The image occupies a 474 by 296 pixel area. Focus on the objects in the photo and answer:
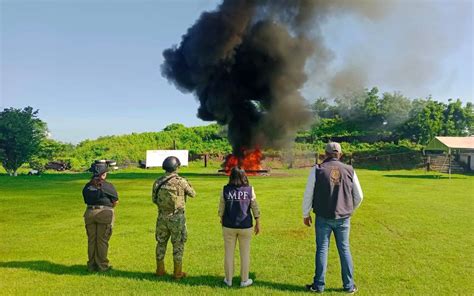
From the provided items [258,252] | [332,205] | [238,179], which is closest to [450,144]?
[258,252]

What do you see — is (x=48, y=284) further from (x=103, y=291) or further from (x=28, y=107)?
(x=28, y=107)

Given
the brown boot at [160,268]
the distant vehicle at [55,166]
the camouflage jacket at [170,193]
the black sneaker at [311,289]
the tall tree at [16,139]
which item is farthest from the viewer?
the distant vehicle at [55,166]

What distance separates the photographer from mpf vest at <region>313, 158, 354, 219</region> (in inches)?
219

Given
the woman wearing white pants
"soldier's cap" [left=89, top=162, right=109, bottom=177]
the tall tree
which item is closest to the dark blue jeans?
the woman wearing white pants

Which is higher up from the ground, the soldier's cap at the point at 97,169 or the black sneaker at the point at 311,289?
the soldier's cap at the point at 97,169

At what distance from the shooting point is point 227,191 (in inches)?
231

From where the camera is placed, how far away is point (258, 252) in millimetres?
7914

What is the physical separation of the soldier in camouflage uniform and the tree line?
37365 millimetres

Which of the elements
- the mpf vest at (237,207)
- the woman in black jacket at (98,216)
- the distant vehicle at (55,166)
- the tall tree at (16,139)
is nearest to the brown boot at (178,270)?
the mpf vest at (237,207)

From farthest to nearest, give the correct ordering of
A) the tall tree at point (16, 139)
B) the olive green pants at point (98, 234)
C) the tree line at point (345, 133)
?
the tree line at point (345, 133) < the tall tree at point (16, 139) < the olive green pants at point (98, 234)

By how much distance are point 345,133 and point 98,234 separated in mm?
51460

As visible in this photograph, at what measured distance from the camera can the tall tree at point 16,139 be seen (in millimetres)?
35781

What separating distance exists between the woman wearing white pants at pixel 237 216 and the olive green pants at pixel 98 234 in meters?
2.12

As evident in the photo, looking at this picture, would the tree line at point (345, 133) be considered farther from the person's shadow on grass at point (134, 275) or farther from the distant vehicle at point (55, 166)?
the person's shadow on grass at point (134, 275)
